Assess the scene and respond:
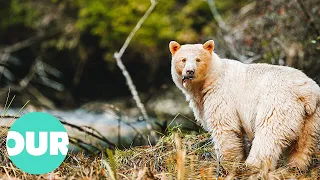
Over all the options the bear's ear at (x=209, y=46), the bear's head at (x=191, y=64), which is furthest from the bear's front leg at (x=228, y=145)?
the bear's ear at (x=209, y=46)

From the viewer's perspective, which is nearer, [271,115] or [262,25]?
[271,115]

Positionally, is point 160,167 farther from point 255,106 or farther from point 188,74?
point 255,106

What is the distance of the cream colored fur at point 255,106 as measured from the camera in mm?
5156

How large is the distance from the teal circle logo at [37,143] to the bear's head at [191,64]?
1408mm

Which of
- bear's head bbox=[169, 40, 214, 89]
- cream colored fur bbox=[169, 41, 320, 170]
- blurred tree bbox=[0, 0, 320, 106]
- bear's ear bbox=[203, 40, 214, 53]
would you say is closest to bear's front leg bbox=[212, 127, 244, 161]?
cream colored fur bbox=[169, 41, 320, 170]

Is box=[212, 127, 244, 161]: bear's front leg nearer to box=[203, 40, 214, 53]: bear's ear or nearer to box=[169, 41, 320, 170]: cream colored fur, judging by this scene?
box=[169, 41, 320, 170]: cream colored fur

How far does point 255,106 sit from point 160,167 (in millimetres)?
1180

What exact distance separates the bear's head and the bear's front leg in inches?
23.8

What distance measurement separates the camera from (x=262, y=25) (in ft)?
34.0

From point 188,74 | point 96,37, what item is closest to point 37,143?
point 188,74

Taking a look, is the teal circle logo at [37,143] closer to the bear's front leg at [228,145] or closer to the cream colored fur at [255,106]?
the cream colored fur at [255,106]

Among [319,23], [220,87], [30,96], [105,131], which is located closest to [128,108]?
[105,131]

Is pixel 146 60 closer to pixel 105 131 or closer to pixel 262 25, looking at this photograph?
pixel 105 131

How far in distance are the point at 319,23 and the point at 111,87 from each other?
913cm
